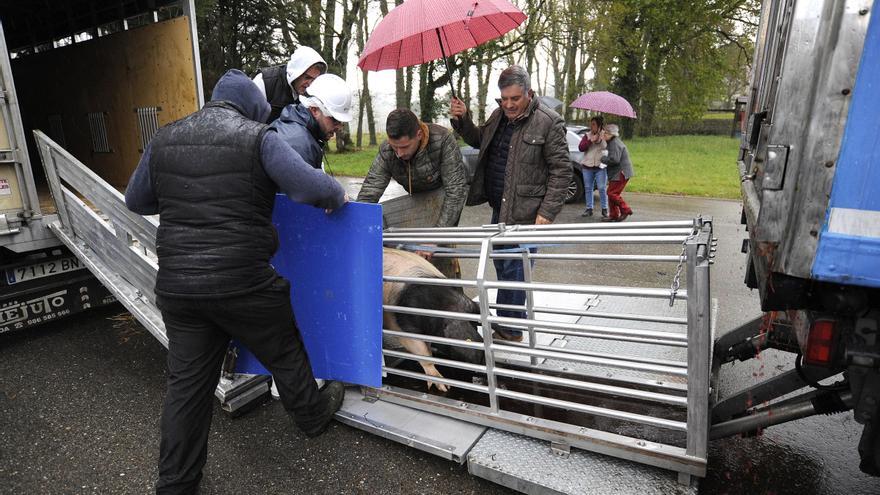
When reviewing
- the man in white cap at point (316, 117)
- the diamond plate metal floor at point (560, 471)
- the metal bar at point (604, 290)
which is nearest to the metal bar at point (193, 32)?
the man in white cap at point (316, 117)

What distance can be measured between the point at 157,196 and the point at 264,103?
27.0 inches

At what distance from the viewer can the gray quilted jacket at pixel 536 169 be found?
3660 millimetres

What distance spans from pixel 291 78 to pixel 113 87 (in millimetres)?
2995

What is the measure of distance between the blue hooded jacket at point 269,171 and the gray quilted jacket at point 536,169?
1601 millimetres

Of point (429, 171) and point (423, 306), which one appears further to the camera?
point (429, 171)

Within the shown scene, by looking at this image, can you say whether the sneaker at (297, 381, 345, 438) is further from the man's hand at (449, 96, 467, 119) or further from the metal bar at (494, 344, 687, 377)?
the man's hand at (449, 96, 467, 119)

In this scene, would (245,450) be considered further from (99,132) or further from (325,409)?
(99,132)

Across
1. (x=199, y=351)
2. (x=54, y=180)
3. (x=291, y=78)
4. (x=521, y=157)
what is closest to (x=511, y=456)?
(x=199, y=351)

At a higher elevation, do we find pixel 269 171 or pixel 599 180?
pixel 269 171

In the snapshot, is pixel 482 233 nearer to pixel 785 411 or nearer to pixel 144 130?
pixel 785 411

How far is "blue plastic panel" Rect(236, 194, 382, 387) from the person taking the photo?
2.66m

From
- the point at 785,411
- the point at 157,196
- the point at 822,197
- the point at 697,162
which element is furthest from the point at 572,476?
the point at 697,162

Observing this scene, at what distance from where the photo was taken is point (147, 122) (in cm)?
523

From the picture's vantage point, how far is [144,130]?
535 cm
